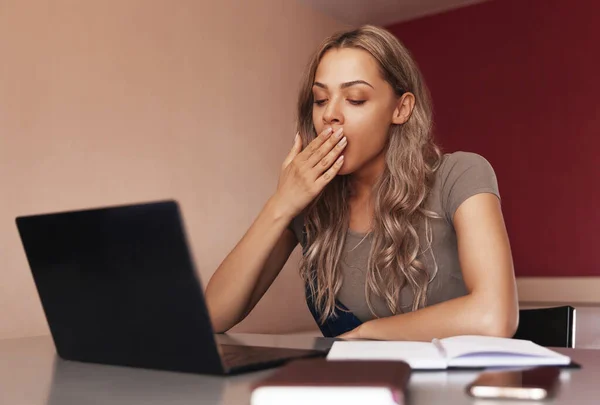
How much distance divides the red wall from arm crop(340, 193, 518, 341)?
2.65 meters

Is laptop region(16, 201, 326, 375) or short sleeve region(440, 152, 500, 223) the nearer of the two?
laptop region(16, 201, 326, 375)

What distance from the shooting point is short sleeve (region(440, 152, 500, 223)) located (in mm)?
1429

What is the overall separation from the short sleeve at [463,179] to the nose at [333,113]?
28 cm

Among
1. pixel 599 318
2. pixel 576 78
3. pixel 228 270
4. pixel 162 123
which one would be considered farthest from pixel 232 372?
pixel 576 78

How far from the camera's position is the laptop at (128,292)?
745 mm

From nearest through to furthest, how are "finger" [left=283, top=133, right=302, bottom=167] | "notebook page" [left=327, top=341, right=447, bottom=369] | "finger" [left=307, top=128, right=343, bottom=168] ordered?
1. "notebook page" [left=327, top=341, right=447, bottom=369]
2. "finger" [left=307, top=128, right=343, bottom=168]
3. "finger" [left=283, top=133, right=302, bottom=167]

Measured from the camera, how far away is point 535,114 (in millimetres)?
3891

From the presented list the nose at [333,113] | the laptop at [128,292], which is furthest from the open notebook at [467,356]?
the nose at [333,113]

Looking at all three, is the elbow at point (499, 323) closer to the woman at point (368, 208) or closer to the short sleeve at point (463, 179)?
the woman at point (368, 208)

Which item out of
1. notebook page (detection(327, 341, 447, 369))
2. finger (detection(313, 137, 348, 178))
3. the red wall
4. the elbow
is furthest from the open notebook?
the red wall

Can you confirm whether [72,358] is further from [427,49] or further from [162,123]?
[427,49]

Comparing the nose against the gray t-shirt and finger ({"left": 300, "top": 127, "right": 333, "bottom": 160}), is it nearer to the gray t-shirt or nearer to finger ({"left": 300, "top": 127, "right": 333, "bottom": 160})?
finger ({"left": 300, "top": 127, "right": 333, "bottom": 160})

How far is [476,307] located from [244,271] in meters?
0.55

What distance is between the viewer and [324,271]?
1.61 m
